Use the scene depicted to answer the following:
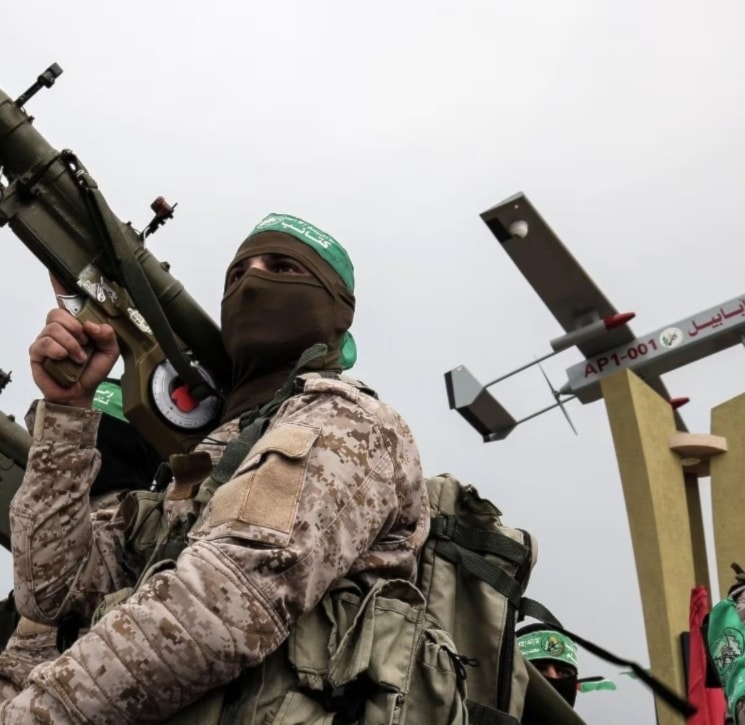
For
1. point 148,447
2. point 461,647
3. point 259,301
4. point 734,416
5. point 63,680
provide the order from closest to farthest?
1. point 63,680
2. point 461,647
3. point 259,301
4. point 148,447
5. point 734,416

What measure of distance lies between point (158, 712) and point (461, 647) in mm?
832

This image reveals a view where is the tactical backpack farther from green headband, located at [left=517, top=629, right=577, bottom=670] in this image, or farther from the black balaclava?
green headband, located at [left=517, top=629, right=577, bottom=670]

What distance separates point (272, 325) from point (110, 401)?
5.71 ft

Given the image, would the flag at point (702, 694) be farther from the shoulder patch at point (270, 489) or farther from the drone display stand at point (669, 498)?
the drone display stand at point (669, 498)

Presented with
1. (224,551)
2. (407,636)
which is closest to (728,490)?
(407,636)

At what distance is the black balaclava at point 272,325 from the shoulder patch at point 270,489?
74 centimetres

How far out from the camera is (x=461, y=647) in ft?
7.88

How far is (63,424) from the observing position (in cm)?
249

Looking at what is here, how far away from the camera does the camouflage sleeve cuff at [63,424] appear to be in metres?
2.47

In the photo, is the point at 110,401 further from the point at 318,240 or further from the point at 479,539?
the point at 479,539

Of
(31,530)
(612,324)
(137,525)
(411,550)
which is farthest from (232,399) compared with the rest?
(612,324)

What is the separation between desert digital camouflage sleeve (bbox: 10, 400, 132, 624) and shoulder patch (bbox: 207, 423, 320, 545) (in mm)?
634

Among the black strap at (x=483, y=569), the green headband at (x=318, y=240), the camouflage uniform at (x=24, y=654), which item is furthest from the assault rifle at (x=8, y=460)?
the black strap at (x=483, y=569)

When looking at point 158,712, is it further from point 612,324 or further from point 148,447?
point 612,324
